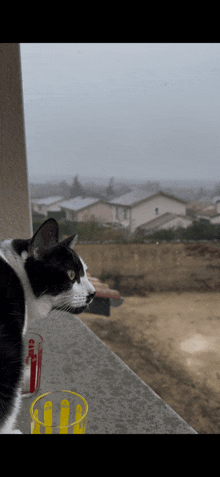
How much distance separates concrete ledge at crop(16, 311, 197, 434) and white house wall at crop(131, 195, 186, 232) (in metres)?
2.74

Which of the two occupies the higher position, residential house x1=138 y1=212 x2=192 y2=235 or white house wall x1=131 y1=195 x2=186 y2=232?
white house wall x1=131 y1=195 x2=186 y2=232

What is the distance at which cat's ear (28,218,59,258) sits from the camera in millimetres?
412

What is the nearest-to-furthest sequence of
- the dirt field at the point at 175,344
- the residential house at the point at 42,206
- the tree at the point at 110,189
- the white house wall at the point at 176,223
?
1. the residential house at the point at 42,206
2. the tree at the point at 110,189
3. the dirt field at the point at 175,344
4. the white house wall at the point at 176,223

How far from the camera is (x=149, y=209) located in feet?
11.6

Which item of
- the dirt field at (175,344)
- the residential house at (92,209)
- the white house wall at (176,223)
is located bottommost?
the dirt field at (175,344)

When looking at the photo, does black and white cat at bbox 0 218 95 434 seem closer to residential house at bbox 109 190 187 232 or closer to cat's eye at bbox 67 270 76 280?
cat's eye at bbox 67 270 76 280

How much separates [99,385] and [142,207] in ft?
9.84

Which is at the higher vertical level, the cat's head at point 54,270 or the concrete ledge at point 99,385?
the cat's head at point 54,270

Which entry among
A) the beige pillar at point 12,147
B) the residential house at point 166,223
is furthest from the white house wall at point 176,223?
the beige pillar at point 12,147

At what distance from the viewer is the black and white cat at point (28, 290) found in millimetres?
381

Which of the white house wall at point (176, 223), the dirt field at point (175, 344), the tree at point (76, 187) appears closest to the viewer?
the tree at point (76, 187)

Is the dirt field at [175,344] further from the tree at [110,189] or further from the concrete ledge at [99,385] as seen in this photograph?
the concrete ledge at [99,385]

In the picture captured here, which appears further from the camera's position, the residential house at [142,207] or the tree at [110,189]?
the residential house at [142,207]

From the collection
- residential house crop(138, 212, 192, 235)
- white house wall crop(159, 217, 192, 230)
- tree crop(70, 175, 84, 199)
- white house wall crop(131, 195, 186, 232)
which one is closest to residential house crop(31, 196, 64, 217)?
tree crop(70, 175, 84, 199)
